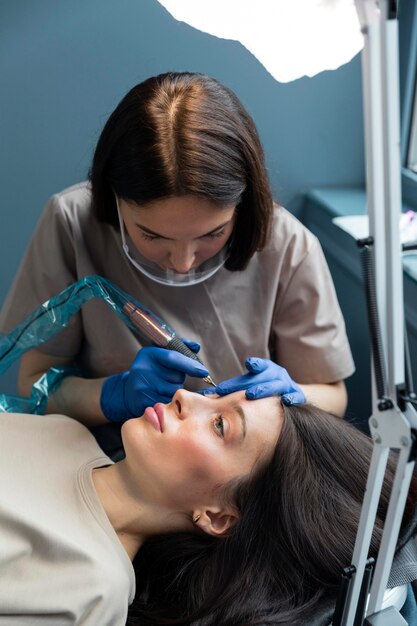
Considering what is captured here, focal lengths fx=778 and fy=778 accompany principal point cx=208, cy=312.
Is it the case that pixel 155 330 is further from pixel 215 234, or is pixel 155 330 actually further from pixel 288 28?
pixel 288 28

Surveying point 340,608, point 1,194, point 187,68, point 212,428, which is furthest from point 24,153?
point 340,608

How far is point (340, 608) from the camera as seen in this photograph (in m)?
1.04

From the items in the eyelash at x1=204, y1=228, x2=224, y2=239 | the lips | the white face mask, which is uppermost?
the eyelash at x1=204, y1=228, x2=224, y2=239

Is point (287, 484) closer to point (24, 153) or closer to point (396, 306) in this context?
point (396, 306)

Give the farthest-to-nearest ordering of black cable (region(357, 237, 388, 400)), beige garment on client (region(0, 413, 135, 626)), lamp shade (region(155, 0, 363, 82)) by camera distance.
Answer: beige garment on client (region(0, 413, 135, 626)), lamp shade (region(155, 0, 363, 82)), black cable (region(357, 237, 388, 400))

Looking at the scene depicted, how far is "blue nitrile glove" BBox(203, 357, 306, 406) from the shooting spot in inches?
55.0

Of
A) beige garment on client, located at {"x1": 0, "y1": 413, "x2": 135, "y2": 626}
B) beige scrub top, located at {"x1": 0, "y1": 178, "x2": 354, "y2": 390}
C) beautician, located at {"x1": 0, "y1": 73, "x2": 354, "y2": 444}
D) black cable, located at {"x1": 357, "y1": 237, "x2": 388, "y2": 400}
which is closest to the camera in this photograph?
black cable, located at {"x1": 357, "y1": 237, "x2": 388, "y2": 400}

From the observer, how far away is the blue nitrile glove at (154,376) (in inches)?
58.9

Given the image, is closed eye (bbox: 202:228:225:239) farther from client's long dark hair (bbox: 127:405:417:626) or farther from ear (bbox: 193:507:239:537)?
ear (bbox: 193:507:239:537)

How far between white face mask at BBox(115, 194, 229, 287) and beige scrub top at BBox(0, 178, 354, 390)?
8 centimetres

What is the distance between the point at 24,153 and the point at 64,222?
23.9 inches

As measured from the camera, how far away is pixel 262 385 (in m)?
1.40

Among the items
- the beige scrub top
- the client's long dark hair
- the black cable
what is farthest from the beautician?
the black cable

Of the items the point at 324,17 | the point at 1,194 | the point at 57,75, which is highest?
the point at 324,17
